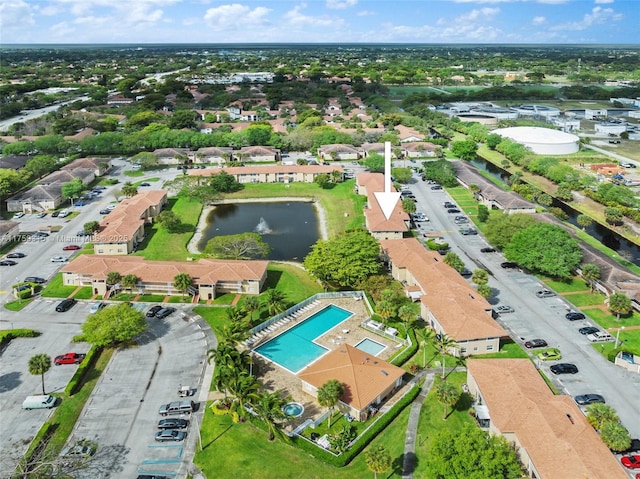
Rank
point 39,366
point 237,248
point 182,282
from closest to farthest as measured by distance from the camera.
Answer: point 39,366 < point 182,282 < point 237,248

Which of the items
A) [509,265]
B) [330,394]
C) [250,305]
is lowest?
[509,265]

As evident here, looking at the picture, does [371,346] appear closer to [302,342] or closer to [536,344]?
[302,342]

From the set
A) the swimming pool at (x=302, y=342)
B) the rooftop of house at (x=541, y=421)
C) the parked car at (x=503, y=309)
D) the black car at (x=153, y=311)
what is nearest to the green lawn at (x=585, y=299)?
the parked car at (x=503, y=309)

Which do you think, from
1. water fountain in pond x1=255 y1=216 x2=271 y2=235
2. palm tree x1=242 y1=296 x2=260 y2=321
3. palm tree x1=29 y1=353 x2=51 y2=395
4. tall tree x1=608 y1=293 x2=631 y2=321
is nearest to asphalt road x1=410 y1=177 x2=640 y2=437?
tall tree x1=608 y1=293 x2=631 y2=321

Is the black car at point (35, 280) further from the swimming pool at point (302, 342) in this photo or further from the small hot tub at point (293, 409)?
the small hot tub at point (293, 409)

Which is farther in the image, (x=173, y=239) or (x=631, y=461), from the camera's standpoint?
(x=173, y=239)

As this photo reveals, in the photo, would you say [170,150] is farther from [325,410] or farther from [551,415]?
[551,415]

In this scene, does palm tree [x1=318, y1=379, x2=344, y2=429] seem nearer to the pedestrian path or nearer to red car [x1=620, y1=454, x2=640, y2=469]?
the pedestrian path

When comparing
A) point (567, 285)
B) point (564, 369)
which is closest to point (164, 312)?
point (564, 369)
